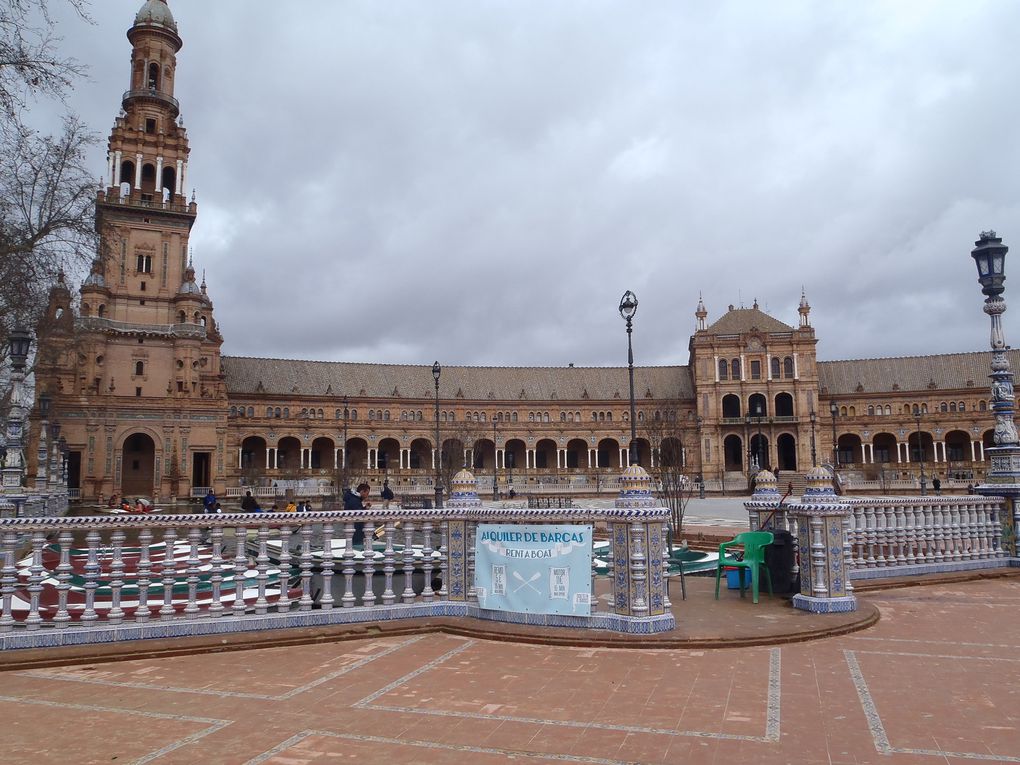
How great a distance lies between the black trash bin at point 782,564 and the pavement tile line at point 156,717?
25.8 feet

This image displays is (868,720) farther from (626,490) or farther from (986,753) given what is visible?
(626,490)

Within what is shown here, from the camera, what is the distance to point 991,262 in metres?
13.6

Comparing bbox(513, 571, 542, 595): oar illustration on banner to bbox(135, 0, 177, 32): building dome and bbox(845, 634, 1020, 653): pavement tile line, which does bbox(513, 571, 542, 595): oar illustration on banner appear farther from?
bbox(135, 0, 177, 32): building dome

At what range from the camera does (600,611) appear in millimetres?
8484

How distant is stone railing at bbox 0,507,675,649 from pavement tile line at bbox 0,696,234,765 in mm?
1598

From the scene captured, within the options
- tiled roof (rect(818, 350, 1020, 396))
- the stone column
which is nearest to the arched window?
the stone column

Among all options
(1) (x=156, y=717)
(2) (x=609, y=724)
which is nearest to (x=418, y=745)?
(2) (x=609, y=724)

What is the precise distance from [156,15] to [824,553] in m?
66.6

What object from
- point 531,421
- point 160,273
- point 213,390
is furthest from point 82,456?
point 531,421

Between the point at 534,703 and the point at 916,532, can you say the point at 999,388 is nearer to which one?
the point at 916,532

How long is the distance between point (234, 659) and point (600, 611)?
4.05m

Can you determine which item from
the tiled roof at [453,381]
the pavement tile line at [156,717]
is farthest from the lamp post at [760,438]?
the pavement tile line at [156,717]

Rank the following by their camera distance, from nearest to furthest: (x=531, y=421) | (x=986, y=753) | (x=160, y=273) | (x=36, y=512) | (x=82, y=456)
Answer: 1. (x=986, y=753)
2. (x=36, y=512)
3. (x=82, y=456)
4. (x=160, y=273)
5. (x=531, y=421)

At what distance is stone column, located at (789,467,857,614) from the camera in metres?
9.26
